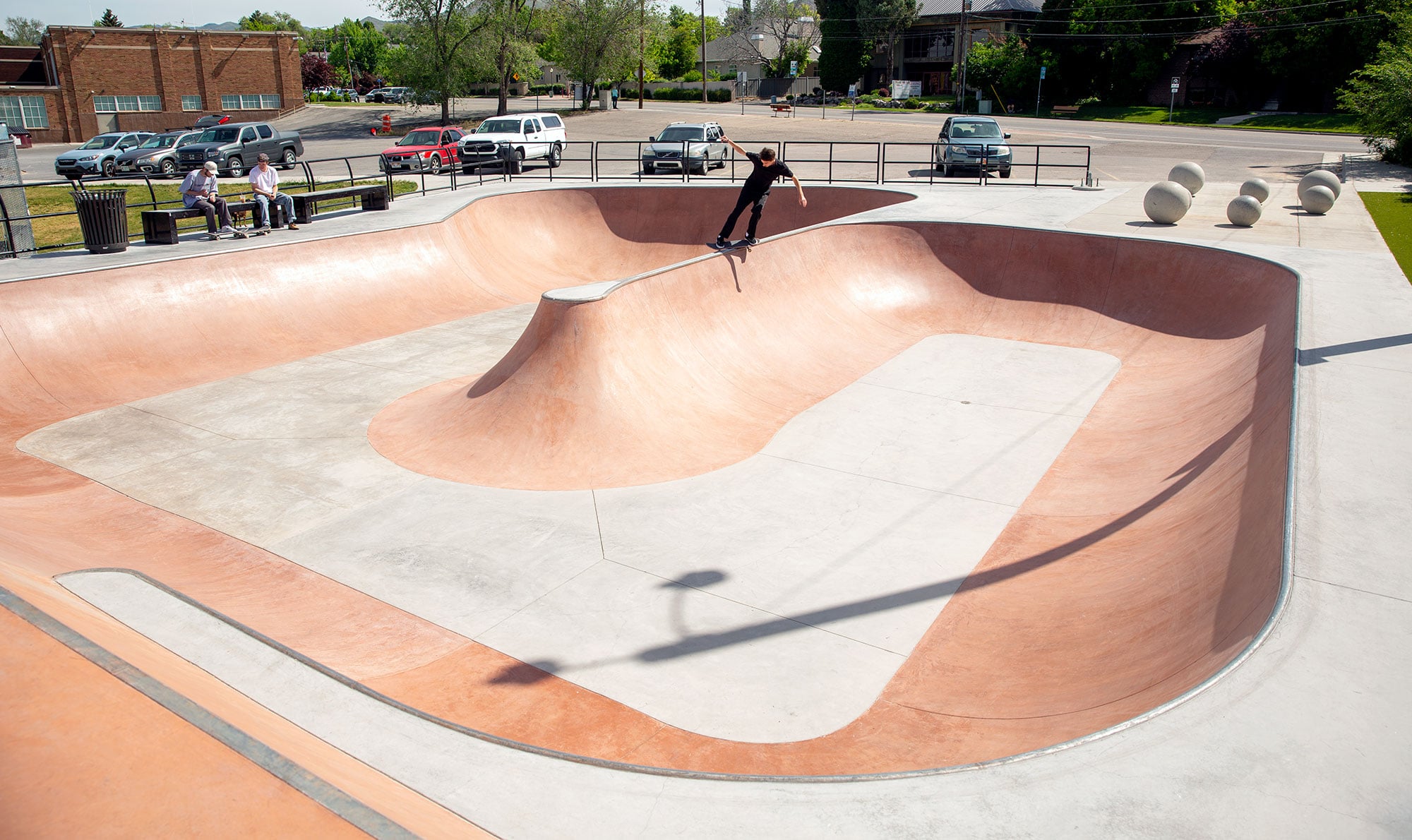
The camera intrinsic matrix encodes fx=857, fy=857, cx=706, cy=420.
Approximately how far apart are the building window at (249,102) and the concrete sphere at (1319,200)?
58990 mm

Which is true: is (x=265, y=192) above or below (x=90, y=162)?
below

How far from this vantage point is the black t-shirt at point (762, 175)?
11.6 meters

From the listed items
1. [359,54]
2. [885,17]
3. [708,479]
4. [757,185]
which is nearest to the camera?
[708,479]

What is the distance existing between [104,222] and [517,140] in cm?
1652

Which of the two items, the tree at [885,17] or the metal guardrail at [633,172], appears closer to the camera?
the metal guardrail at [633,172]

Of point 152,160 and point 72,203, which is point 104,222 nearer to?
point 72,203

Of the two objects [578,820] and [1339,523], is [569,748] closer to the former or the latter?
[578,820]

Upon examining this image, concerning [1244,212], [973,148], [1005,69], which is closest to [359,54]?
[1005,69]

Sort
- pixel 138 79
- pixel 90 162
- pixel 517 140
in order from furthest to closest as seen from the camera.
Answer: pixel 138 79 < pixel 90 162 < pixel 517 140

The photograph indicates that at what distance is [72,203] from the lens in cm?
2400

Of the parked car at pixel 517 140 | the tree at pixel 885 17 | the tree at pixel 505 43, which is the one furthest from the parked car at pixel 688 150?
the tree at pixel 885 17

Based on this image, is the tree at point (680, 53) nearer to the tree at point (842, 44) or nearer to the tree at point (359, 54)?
the tree at point (842, 44)

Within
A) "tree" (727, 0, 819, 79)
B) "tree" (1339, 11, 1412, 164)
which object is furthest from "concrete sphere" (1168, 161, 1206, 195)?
"tree" (727, 0, 819, 79)

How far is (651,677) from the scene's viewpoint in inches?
218
